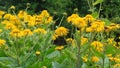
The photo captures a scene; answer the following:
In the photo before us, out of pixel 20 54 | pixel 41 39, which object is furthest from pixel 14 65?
pixel 41 39

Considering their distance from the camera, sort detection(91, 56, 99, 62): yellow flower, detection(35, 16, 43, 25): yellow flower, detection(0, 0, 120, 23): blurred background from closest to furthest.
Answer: detection(91, 56, 99, 62): yellow flower, detection(35, 16, 43, 25): yellow flower, detection(0, 0, 120, 23): blurred background

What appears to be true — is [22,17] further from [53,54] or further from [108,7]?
[108,7]

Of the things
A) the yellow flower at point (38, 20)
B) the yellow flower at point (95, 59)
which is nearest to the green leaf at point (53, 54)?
the yellow flower at point (95, 59)

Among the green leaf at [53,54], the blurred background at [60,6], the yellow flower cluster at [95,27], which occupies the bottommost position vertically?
the blurred background at [60,6]

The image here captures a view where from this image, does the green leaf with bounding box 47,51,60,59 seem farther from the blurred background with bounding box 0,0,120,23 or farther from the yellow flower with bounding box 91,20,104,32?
the blurred background with bounding box 0,0,120,23

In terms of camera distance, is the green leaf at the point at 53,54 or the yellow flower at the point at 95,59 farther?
the green leaf at the point at 53,54

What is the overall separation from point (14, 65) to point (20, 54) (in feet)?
0.52

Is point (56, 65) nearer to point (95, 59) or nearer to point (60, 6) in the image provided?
point (95, 59)

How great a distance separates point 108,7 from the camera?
9719 millimetres

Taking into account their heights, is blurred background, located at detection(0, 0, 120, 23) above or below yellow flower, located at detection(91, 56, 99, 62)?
below

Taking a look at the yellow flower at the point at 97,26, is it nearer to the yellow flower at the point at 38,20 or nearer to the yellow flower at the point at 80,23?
the yellow flower at the point at 80,23

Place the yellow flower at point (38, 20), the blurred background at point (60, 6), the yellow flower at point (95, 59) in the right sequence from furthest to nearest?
the blurred background at point (60, 6), the yellow flower at point (38, 20), the yellow flower at point (95, 59)

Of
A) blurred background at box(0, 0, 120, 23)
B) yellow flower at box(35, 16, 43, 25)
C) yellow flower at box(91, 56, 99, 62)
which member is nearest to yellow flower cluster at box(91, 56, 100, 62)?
yellow flower at box(91, 56, 99, 62)

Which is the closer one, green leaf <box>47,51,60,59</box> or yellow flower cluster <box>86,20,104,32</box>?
yellow flower cluster <box>86,20,104,32</box>
